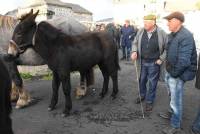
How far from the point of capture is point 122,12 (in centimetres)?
4734

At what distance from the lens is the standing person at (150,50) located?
6.79 metres

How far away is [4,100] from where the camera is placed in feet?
10.4

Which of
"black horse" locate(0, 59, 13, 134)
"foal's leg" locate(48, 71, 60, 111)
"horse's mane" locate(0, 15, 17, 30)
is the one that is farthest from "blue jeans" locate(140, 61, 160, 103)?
"black horse" locate(0, 59, 13, 134)

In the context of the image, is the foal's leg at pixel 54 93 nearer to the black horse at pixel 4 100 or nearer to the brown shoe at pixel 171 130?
the brown shoe at pixel 171 130

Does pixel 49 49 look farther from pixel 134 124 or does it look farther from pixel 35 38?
pixel 134 124

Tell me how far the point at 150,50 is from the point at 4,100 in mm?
4321

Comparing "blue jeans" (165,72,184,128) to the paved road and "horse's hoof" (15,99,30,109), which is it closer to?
the paved road

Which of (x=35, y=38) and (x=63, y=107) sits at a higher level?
(x=35, y=38)

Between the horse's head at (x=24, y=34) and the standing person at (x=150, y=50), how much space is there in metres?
2.28

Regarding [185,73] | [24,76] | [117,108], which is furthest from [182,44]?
[24,76]

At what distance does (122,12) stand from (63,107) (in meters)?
41.0

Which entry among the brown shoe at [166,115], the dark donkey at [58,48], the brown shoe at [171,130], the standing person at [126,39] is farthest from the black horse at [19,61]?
the standing person at [126,39]

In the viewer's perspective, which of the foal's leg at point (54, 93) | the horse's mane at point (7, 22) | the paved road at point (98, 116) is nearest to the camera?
the paved road at point (98, 116)

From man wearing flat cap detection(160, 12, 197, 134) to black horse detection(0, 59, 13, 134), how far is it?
129 inches
